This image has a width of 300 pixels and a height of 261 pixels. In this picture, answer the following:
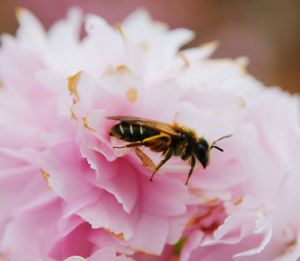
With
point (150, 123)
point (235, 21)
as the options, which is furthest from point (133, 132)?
point (235, 21)

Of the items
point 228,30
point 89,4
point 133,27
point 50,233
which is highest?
point 228,30

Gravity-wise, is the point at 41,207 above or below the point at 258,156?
below

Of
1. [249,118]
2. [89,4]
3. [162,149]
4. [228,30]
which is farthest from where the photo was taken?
[228,30]

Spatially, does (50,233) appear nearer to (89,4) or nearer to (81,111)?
(81,111)

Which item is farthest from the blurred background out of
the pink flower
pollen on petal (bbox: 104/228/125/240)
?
pollen on petal (bbox: 104/228/125/240)

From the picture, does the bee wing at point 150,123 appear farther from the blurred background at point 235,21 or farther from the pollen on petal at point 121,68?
the blurred background at point 235,21

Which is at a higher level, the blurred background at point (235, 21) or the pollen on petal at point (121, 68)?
the blurred background at point (235, 21)

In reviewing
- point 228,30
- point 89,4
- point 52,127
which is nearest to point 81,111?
point 52,127

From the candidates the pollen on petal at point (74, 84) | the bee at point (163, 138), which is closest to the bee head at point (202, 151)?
the bee at point (163, 138)
